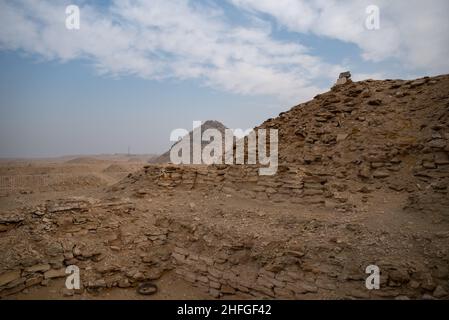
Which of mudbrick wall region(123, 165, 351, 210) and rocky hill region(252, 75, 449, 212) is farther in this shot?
mudbrick wall region(123, 165, 351, 210)

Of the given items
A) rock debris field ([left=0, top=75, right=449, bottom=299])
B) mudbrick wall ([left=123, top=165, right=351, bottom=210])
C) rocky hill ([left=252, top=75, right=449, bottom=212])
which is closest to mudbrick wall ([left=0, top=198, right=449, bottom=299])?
rock debris field ([left=0, top=75, right=449, bottom=299])

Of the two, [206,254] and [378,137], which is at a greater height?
[378,137]

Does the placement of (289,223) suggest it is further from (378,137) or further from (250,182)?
(378,137)

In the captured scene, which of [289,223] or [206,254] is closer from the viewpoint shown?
[289,223]

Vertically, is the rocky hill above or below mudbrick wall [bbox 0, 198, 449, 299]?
above

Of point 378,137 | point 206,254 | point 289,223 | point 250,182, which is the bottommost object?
point 206,254

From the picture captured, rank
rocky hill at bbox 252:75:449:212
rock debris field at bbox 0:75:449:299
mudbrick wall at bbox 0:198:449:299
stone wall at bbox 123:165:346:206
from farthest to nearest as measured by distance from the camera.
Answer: stone wall at bbox 123:165:346:206, rocky hill at bbox 252:75:449:212, rock debris field at bbox 0:75:449:299, mudbrick wall at bbox 0:198:449:299

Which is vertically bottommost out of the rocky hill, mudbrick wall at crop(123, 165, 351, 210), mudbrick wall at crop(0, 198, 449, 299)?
mudbrick wall at crop(0, 198, 449, 299)

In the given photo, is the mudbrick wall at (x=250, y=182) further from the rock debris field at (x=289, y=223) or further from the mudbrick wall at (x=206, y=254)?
the mudbrick wall at (x=206, y=254)

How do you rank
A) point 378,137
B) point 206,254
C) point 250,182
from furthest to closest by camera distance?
point 250,182 → point 378,137 → point 206,254

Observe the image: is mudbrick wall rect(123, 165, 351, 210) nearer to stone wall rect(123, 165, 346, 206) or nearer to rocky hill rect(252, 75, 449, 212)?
stone wall rect(123, 165, 346, 206)

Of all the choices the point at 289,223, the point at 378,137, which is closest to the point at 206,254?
the point at 289,223

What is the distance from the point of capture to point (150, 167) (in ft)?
32.7
